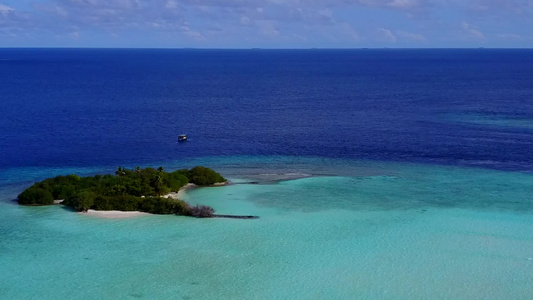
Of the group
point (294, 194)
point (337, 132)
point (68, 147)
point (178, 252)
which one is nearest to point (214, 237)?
point (178, 252)

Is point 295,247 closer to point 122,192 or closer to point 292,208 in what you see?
point 292,208

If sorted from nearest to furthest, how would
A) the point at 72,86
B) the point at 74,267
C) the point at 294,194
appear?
the point at 74,267 → the point at 294,194 → the point at 72,86

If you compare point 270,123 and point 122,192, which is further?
point 270,123

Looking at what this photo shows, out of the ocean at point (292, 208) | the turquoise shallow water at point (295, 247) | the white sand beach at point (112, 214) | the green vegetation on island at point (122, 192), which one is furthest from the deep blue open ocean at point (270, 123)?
the white sand beach at point (112, 214)

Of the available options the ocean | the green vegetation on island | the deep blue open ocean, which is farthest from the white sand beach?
the deep blue open ocean

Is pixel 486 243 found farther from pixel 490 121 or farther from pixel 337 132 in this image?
pixel 490 121

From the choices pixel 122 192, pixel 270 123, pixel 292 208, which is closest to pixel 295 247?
pixel 292 208

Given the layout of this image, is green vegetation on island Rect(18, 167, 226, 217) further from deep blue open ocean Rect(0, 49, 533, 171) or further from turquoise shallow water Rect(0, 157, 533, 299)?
deep blue open ocean Rect(0, 49, 533, 171)
